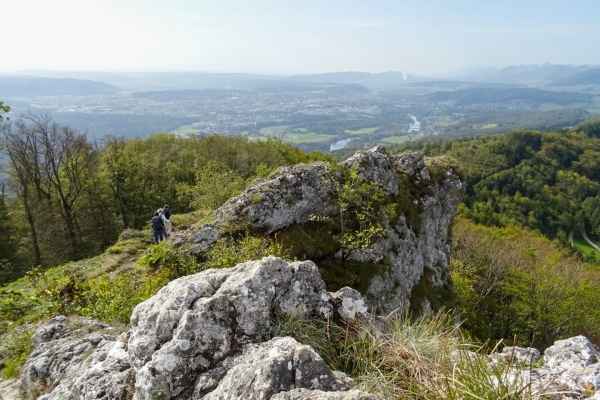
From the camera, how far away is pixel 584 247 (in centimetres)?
9850

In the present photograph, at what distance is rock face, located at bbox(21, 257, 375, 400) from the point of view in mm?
4004

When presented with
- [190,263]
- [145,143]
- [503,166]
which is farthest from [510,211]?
[190,263]

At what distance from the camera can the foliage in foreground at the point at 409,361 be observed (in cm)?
346

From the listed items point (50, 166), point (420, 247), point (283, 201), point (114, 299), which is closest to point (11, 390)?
point (114, 299)

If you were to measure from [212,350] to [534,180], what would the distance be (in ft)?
463

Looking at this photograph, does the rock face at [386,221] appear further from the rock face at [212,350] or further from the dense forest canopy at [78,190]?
the dense forest canopy at [78,190]

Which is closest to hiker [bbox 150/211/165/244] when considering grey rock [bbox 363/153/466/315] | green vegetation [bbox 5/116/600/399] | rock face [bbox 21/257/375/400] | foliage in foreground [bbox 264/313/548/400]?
green vegetation [bbox 5/116/600/399]

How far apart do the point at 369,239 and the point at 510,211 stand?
102 m

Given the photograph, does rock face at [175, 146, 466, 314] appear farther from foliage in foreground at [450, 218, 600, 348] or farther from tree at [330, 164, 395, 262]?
foliage in foreground at [450, 218, 600, 348]

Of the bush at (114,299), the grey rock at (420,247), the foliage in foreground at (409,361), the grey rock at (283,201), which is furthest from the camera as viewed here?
the grey rock at (420,247)

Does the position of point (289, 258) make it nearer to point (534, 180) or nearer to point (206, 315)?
point (206, 315)

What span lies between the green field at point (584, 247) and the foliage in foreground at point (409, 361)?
113 metres

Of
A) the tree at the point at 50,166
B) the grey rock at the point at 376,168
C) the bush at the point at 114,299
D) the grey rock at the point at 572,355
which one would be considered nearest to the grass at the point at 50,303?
the bush at the point at 114,299

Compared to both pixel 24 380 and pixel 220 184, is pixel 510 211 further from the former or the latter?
pixel 24 380
